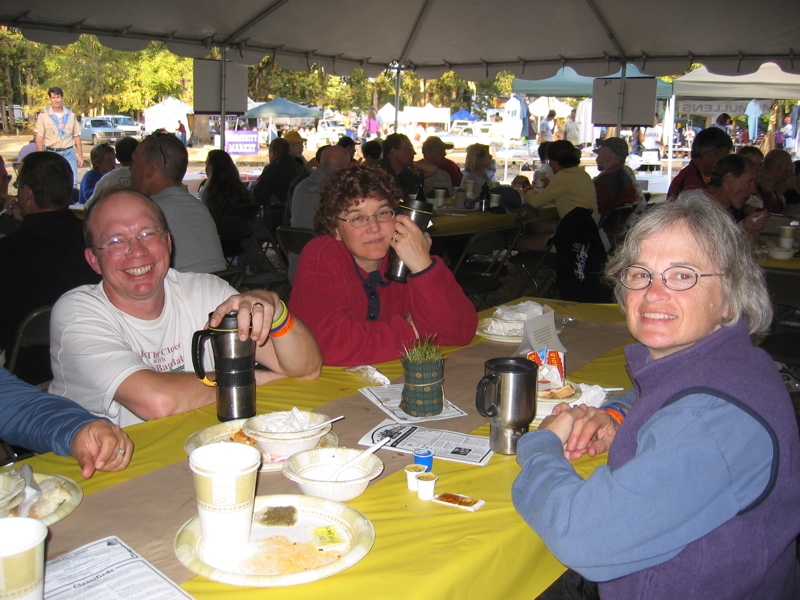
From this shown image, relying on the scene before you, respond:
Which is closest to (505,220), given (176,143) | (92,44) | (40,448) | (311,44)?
(176,143)

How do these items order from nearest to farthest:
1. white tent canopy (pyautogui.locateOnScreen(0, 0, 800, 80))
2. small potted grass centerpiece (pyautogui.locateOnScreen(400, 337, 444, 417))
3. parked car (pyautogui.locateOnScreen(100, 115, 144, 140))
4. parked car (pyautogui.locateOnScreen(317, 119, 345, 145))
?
small potted grass centerpiece (pyautogui.locateOnScreen(400, 337, 444, 417))
white tent canopy (pyautogui.locateOnScreen(0, 0, 800, 80))
parked car (pyautogui.locateOnScreen(100, 115, 144, 140))
parked car (pyautogui.locateOnScreen(317, 119, 345, 145))

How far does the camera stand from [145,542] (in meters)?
1.19

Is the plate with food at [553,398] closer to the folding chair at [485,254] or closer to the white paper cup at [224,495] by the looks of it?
the white paper cup at [224,495]

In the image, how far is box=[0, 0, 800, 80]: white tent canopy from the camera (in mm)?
7125

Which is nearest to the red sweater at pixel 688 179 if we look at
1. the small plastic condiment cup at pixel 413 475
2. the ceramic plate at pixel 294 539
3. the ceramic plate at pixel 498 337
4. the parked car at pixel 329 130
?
the ceramic plate at pixel 498 337

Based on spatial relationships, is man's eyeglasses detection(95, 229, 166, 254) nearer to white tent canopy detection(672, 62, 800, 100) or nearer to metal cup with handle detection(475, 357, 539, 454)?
metal cup with handle detection(475, 357, 539, 454)

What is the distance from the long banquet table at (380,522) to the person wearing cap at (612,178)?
20.8ft

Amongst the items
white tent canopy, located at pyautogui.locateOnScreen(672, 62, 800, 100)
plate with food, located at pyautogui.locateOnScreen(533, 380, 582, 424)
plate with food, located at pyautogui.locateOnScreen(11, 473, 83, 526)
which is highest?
white tent canopy, located at pyautogui.locateOnScreen(672, 62, 800, 100)

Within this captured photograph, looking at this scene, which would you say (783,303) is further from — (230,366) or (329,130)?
(329,130)

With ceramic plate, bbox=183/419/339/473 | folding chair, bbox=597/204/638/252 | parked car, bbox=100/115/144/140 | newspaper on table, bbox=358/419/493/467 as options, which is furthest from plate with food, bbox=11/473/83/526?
parked car, bbox=100/115/144/140

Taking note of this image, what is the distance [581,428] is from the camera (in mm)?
1568

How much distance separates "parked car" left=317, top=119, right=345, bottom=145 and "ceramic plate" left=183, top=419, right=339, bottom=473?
974 inches

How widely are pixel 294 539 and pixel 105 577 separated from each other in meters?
0.30

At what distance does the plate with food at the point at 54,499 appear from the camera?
1253mm
